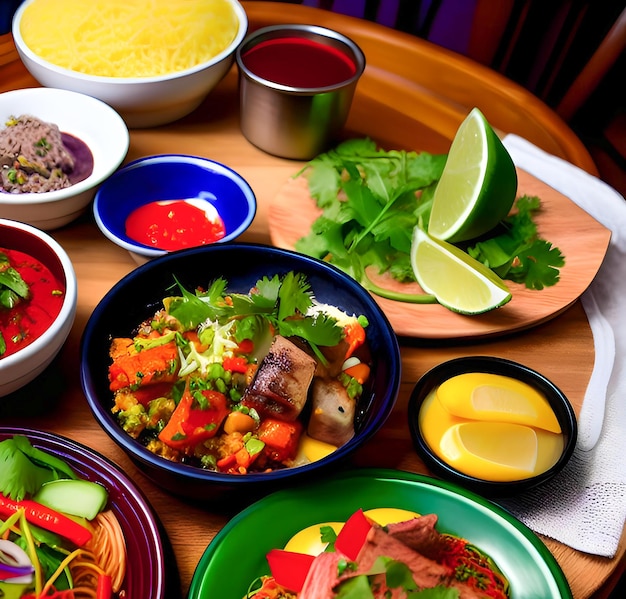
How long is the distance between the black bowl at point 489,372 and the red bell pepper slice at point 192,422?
438 mm

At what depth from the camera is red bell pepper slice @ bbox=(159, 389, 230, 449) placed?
136 centimetres

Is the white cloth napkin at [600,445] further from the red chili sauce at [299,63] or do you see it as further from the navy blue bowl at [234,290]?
the red chili sauce at [299,63]

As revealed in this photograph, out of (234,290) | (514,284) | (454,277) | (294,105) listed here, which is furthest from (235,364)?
(294,105)

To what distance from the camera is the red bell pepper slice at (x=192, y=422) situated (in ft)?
4.47

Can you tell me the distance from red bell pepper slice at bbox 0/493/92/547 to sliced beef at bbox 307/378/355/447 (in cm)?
49

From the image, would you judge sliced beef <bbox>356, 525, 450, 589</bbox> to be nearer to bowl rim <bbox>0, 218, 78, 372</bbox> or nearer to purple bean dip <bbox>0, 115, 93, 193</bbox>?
bowl rim <bbox>0, 218, 78, 372</bbox>

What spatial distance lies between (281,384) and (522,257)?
94cm

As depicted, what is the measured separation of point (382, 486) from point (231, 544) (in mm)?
323

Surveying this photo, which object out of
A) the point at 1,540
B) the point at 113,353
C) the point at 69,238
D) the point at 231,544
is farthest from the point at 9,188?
the point at 231,544

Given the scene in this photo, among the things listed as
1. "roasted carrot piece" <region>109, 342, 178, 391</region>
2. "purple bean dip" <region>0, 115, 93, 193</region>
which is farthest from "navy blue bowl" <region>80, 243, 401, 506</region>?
"purple bean dip" <region>0, 115, 93, 193</region>

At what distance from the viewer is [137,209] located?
200 centimetres

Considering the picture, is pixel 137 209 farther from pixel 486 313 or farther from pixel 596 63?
pixel 596 63

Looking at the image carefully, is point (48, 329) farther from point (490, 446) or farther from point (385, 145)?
point (385, 145)

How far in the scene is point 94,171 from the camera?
1.99m
